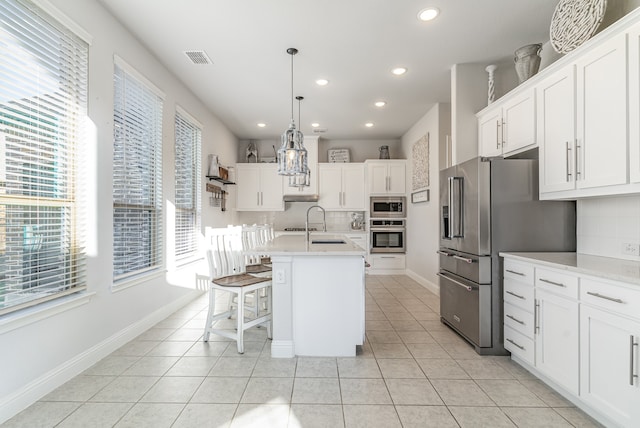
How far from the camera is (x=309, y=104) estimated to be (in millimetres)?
4816

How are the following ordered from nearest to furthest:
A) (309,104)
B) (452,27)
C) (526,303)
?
(526,303) → (452,27) → (309,104)

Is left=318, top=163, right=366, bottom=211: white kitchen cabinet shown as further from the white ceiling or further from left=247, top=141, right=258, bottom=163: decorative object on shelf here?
the white ceiling

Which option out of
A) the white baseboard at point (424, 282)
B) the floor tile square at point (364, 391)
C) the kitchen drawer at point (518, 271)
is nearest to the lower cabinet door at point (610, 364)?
the kitchen drawer at point (518, 271)

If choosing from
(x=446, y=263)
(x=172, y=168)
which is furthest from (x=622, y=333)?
(x=172, y=168)

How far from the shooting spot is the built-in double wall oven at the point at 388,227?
6.36 meters

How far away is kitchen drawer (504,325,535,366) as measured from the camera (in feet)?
7.63

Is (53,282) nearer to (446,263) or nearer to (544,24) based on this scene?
(446,263)

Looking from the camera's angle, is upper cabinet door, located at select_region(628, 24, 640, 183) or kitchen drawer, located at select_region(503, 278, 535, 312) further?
kitchen drawer, located at select_region(503, 278, 535, 312)

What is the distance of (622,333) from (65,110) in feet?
12.0

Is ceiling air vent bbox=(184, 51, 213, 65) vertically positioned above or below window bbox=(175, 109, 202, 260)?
above

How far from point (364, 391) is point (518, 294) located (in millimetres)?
1399

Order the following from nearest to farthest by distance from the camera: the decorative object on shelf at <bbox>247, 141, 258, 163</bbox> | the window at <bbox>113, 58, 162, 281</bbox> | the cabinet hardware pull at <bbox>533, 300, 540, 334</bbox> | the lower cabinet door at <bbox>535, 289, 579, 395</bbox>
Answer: the lower cabinet door at <bbox>535, 289, 579, 395</bbox> < the cabinet hardware pull at <bbox>533, 300, 540, 334</bbox> < the window at <bbox>113, 58, 162, 281</bbox> < the decorative object on shelf at <bbox>247, 141, 258, 163</bbox>

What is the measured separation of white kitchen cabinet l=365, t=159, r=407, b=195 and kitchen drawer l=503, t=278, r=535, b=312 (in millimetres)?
3888

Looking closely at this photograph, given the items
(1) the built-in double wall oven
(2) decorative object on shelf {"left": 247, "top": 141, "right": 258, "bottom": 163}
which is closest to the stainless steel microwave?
(1) the built-in double wall oven
